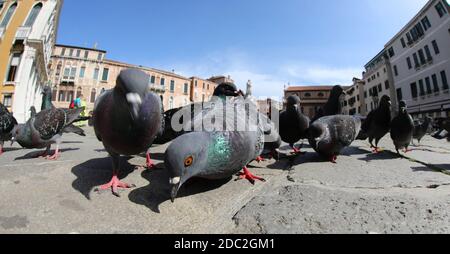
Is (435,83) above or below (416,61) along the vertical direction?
below

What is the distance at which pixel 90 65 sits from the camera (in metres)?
48.4

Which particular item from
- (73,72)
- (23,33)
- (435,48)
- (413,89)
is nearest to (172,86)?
(73,72)

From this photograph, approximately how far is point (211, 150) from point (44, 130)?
424 centimetres

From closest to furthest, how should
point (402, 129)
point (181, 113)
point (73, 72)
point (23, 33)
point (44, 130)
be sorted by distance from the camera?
point (181, 113), point (44, 130), point (402, 129), point (23, 33), point (73, 72)

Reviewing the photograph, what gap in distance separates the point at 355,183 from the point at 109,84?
52.6 m

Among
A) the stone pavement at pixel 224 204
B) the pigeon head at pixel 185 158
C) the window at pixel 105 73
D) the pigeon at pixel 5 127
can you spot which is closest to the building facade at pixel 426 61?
the stone pavement at pixel 224 204

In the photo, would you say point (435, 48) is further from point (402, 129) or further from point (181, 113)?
point (181, 113)

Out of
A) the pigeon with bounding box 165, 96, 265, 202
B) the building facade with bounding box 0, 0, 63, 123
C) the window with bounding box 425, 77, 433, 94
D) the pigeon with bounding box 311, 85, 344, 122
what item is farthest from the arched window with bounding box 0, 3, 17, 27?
the window with bounding box 425, 77, 433, 94

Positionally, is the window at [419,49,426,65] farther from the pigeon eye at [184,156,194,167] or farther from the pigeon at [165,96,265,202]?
the pigeon eye at [184,156,194,167]

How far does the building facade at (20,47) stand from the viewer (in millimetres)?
20328

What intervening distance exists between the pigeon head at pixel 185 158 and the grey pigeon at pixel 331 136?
2.70 meters

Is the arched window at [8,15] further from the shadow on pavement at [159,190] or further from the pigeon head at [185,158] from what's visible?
the pigeon head at [185,158]

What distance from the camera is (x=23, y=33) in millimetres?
21672
